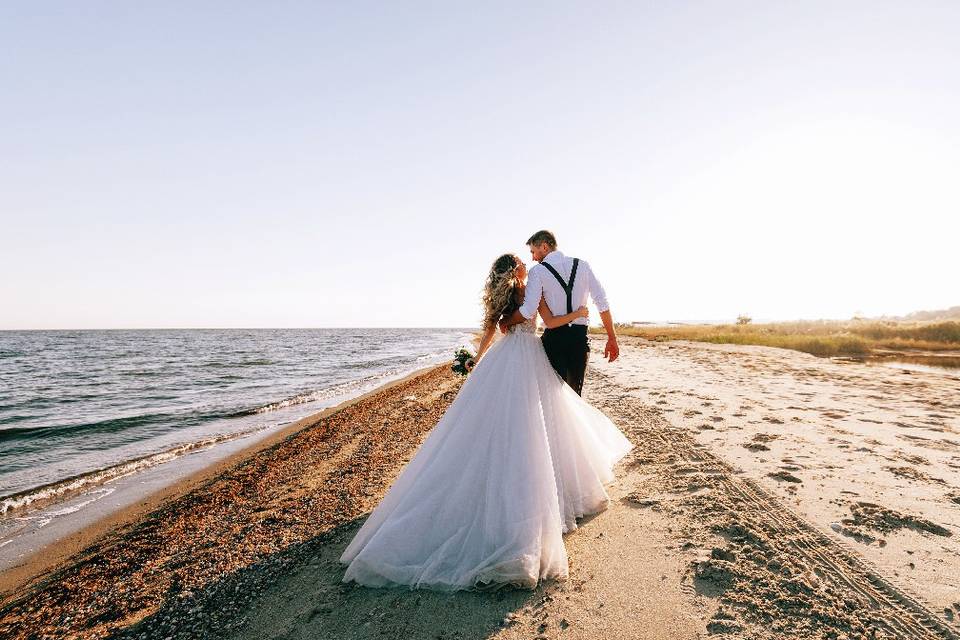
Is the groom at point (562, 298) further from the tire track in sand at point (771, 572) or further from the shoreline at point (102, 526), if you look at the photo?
the shoreline at point (102, 526)

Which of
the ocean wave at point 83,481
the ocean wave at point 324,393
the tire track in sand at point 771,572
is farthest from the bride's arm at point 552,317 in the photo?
the ocean wave at point 324,393

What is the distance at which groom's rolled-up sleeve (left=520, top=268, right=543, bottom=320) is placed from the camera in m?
4.56

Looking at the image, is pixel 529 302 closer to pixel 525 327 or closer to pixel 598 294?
pixel 525 327

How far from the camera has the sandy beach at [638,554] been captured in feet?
10.3

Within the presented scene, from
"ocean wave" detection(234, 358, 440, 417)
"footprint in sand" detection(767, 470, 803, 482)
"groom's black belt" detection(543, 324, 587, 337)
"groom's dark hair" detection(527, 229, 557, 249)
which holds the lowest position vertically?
"ocean wave" detection(234, 358, 440, 417)

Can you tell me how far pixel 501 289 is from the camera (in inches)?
179

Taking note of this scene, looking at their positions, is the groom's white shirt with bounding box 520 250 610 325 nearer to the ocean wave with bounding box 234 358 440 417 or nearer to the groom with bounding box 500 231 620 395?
the groom with bounding box 500 231 620 395

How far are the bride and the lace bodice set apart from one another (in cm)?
1

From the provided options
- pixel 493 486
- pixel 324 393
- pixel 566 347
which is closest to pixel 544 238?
pixel 566 347

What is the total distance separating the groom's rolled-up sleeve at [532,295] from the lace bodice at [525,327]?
0.36ft

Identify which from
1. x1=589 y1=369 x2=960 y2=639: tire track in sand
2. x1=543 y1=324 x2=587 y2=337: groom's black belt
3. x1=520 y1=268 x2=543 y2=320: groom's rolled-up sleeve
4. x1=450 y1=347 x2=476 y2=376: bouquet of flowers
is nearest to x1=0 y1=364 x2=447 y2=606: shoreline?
x1=450 y1=347 x2=476 y2=376: bouquet of flowers

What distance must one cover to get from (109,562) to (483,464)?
15.6 ft

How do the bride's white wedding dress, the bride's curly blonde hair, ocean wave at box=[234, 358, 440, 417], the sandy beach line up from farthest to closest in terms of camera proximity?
ocean wave at box=[234, 358, 440, 417], the bride's curly blonde hair, the bride's white wedding dress, the sandy beach

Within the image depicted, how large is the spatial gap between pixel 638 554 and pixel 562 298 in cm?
265
